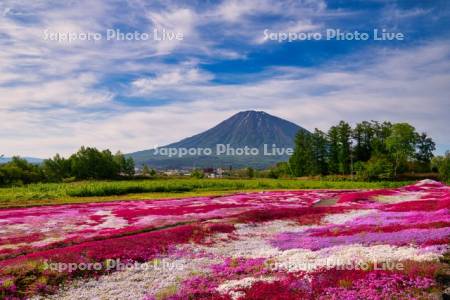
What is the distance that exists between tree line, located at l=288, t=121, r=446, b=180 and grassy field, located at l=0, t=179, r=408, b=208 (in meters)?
43.5

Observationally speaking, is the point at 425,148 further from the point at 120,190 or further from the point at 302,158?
the point at 120,190

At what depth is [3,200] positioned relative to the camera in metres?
69.5

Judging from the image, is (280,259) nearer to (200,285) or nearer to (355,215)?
(200,285)

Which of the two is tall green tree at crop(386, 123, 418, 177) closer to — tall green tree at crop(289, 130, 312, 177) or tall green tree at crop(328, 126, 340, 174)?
tall green tree at crop(328, 126, 340, 174)

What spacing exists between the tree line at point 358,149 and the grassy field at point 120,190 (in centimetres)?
4349

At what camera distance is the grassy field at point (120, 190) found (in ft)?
236

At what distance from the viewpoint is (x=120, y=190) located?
85750 millimetres

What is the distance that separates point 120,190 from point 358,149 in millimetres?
115461

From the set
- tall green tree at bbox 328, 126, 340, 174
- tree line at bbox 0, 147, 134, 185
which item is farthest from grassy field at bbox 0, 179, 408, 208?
tree line at bbox 0, 147, 134, 185

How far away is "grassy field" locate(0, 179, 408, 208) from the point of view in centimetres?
7194

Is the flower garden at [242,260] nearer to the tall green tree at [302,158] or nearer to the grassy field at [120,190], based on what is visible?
the grassy field at [120,190]

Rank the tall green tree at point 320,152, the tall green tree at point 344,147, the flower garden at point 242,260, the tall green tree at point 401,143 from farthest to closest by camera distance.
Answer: the tall green tree at point 320,152, the tall green tree at point 344,147, the tall green tree at point 401,143, the flower garden at point 242,260

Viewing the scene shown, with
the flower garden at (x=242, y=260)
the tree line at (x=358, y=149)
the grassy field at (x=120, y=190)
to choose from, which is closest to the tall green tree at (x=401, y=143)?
the tree line at (x=358, y=149)

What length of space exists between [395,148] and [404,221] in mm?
126935
